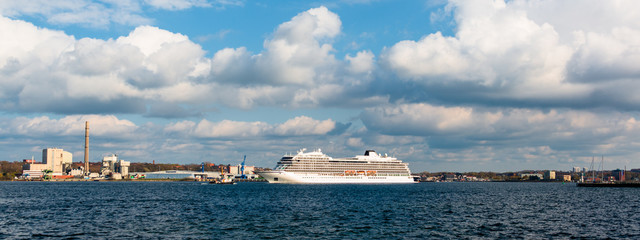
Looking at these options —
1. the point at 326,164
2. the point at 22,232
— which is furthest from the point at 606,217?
the point at 326,164

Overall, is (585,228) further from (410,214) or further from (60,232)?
(60,232)

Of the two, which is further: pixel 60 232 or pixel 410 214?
pixel 410 214

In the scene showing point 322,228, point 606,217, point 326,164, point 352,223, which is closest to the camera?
point 322,228

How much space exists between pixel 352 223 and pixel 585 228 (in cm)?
2320

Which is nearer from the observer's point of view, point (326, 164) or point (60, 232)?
point (60, 232)

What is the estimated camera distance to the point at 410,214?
64062 mm

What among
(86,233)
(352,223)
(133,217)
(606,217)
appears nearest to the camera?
(86,233)

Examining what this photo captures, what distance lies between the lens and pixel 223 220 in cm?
5500

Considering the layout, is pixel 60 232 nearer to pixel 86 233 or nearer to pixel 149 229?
pixel 86 233

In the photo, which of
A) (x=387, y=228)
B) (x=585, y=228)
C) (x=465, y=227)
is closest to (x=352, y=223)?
(x=387, y=228)

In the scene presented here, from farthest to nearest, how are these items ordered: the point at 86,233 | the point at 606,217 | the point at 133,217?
the point at 606,217, the point at 133,217, the point at 86,233

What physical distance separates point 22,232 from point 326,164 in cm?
15222

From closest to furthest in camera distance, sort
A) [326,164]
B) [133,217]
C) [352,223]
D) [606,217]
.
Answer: [352,223], [133,217], [606,217], [326,164]

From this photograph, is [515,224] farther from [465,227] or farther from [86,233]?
[86,233]
